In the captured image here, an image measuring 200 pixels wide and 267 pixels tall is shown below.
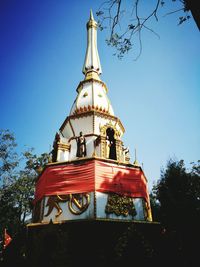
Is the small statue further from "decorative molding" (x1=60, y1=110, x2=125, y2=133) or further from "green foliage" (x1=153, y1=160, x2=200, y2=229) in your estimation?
"green foliage" (x1=153, y1=160, x2=200, y2=229)

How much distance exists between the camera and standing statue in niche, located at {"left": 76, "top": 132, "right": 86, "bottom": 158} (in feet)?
50.0

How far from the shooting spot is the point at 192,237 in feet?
42.3

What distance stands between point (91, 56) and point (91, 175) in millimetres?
12451

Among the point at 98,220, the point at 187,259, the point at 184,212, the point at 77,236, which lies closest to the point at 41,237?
the point at 77,236

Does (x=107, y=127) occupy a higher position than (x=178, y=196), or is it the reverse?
(x=107, y=127)

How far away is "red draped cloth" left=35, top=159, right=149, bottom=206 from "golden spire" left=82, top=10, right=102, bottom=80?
28.5ft

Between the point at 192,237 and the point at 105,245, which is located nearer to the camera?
the point at 105,245

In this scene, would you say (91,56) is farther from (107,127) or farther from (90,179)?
(90,179)

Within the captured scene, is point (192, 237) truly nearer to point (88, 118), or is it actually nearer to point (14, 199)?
point (88, 118)

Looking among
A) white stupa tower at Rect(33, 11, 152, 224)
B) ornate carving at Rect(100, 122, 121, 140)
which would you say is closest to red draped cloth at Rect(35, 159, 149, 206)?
white stupa tower at Rect(33, 11, 152, 224)

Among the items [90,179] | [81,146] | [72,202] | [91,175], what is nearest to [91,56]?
[81,146]

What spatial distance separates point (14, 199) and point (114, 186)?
1634 cm

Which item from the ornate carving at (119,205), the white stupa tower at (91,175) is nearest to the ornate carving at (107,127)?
the white stupa tower at (91,175)

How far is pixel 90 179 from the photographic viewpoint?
1320 cm
